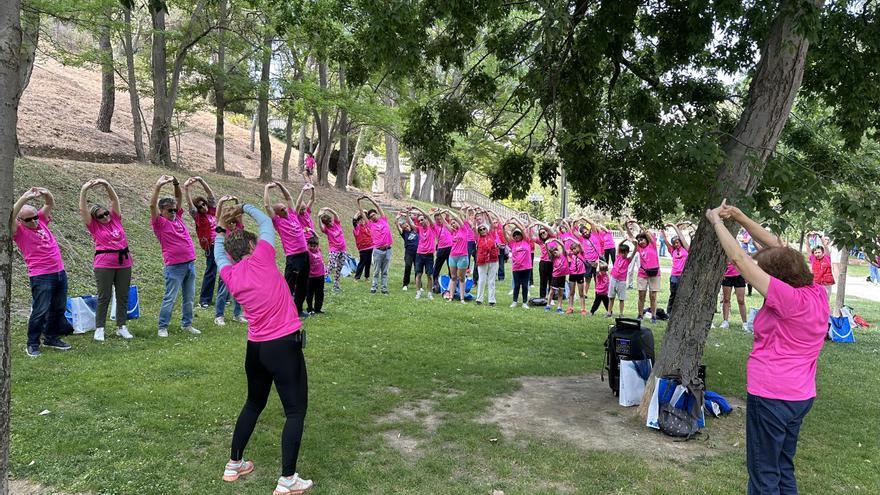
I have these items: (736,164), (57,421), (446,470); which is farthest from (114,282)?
(736,164)

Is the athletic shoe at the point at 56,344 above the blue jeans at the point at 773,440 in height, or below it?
below

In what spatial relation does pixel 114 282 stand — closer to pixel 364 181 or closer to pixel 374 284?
pixel 374 284

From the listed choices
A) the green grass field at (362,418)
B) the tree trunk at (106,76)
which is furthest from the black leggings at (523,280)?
the tree trunk at (106,76)

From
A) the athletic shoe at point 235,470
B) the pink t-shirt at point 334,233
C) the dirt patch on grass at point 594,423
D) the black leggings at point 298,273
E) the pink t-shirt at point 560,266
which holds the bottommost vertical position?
the athletic shoe at point 235,470

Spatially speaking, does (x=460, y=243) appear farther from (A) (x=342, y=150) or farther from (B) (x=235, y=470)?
(A) (x=342, y=150)

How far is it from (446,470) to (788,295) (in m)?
2.76

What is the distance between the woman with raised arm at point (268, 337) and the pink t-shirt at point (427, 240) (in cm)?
906

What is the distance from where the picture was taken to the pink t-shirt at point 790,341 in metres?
3.48

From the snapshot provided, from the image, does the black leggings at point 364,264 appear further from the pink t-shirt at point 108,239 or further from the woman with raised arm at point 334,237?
the pink t-shirt at point 108,239

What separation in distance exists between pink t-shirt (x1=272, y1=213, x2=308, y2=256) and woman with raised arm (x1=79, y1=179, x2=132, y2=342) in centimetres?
230

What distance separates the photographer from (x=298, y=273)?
9.54 m

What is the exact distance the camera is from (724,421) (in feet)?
19.6

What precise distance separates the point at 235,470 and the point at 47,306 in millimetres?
4321

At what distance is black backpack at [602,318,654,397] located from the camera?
20.8ft
